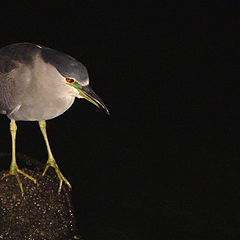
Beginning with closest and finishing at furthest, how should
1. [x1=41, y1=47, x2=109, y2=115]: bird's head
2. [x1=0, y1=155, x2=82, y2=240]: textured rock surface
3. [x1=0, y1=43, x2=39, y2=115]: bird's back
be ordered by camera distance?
[x1=41, y1=47, x2=109, y2=115]: bird's head < [x1=0, y1=43, x2=39, y2=115]: bird's back < [x1=0, y1=155, x2=82, y2=240]: textured rock surface

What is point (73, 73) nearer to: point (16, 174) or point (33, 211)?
point (16, 174)

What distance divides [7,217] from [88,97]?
0.72 meters

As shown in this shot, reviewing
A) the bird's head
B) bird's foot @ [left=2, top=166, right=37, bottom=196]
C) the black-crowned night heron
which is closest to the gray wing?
the black-crowned night heron

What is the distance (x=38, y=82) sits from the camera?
88.3 inches

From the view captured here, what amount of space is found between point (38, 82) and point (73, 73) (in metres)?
0.18

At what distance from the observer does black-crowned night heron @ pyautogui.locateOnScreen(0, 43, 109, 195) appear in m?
2.19

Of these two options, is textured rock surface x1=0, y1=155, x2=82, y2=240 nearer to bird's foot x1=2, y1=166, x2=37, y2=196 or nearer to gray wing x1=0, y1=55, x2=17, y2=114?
bird's foot x1=2, y1=166, x2=37, y2=196

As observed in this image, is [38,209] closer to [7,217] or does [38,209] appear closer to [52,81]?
[7,217]

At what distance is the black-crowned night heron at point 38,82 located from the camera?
7.18 feet

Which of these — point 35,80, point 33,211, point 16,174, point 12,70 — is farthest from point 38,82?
point 33,211

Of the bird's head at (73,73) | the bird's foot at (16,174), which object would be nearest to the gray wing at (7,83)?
the bird's head at (73,73)

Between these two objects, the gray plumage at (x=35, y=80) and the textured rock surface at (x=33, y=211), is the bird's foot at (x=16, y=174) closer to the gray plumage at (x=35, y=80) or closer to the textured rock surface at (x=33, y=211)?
the textured rock surface at (x=33, y=211)

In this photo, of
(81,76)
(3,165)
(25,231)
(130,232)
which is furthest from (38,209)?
(81,76)

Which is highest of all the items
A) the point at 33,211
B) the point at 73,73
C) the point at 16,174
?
the point at 73,73
